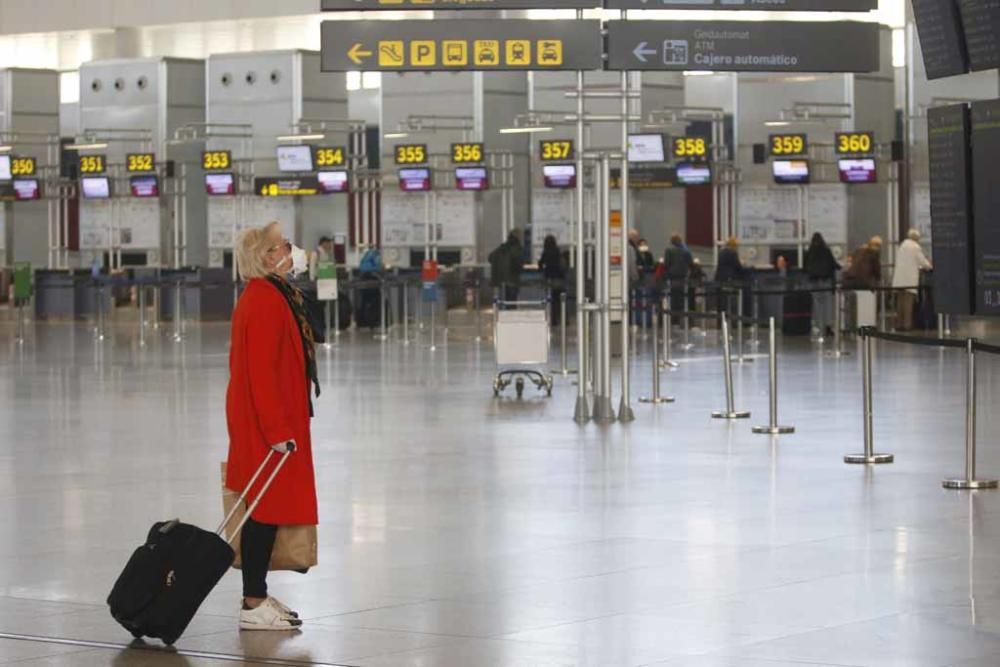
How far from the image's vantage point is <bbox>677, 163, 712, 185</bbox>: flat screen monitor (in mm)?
37812

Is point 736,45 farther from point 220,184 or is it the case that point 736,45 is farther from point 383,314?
point 220,184

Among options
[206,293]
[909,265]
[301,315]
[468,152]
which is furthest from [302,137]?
[301,315]

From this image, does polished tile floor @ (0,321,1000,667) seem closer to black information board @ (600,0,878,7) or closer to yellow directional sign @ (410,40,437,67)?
yellow directional sign @ (410,40,437,67)

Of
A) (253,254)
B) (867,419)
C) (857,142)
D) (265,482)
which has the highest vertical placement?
(857,142)

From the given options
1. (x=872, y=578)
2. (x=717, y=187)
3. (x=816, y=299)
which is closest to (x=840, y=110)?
(x=717, y=187)

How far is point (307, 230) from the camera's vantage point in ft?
140

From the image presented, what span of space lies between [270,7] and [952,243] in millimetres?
26937

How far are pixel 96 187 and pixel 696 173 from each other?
13.8 meters

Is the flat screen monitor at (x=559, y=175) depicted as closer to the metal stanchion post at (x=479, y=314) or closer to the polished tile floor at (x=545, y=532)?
the metal stanchion post at (x=479, y=314)

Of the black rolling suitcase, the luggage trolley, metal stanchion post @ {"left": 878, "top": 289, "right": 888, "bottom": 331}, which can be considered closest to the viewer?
the black rolling suitcase

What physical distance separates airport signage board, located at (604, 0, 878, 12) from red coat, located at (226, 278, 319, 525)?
7.01 m

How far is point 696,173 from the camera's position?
3784cm

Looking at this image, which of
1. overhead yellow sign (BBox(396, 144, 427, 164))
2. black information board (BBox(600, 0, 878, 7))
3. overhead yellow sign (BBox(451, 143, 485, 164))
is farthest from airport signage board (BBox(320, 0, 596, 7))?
overhead yellow sign (BBox(396, 144, 427, 164))

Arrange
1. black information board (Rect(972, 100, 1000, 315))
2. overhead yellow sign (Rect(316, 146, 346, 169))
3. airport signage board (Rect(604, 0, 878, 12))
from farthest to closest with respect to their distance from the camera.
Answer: overhead yellow sign (Rect(316, 146, 346, 169)) → airport signage board (Rect(604, 0, 878, 12)) → black information board (Rect(972, 100, 1000, 315))
